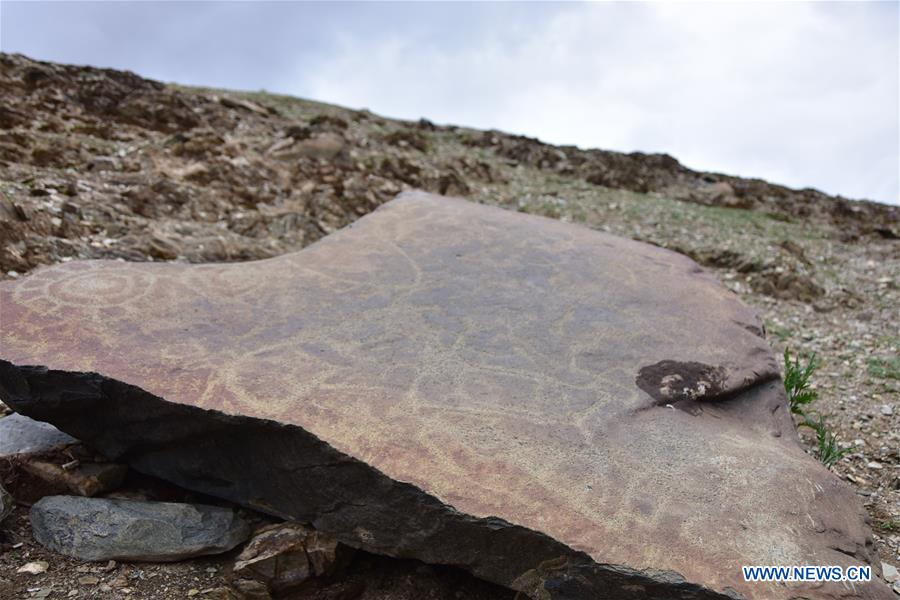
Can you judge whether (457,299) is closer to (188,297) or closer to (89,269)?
(188,297)

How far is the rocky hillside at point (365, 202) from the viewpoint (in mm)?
5383

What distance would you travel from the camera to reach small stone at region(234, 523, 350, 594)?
2967 millimetres

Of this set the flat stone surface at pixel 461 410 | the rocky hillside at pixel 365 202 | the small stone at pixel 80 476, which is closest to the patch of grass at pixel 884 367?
the rocky hillside at pixel 365 202

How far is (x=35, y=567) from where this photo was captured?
296 cm

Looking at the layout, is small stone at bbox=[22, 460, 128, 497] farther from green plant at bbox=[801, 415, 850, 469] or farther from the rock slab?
green plant at bbox=[801, 415, 850, 469]

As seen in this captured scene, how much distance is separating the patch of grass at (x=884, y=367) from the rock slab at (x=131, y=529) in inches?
184

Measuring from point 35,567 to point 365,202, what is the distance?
19.1 feet

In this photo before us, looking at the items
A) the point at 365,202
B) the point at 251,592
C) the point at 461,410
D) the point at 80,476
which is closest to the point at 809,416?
the point at 461,410

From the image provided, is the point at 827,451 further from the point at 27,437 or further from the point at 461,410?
the point at 27,437

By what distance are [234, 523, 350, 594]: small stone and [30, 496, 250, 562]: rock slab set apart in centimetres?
18

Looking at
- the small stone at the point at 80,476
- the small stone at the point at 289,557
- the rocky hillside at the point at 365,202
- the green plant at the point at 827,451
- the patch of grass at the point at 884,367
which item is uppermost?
the rocky hillside at the point at 365,202

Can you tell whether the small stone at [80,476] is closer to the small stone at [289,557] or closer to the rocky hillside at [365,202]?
the small stone at [289,557]

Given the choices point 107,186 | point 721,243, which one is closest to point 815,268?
point 721,243

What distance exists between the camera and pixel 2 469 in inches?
132
